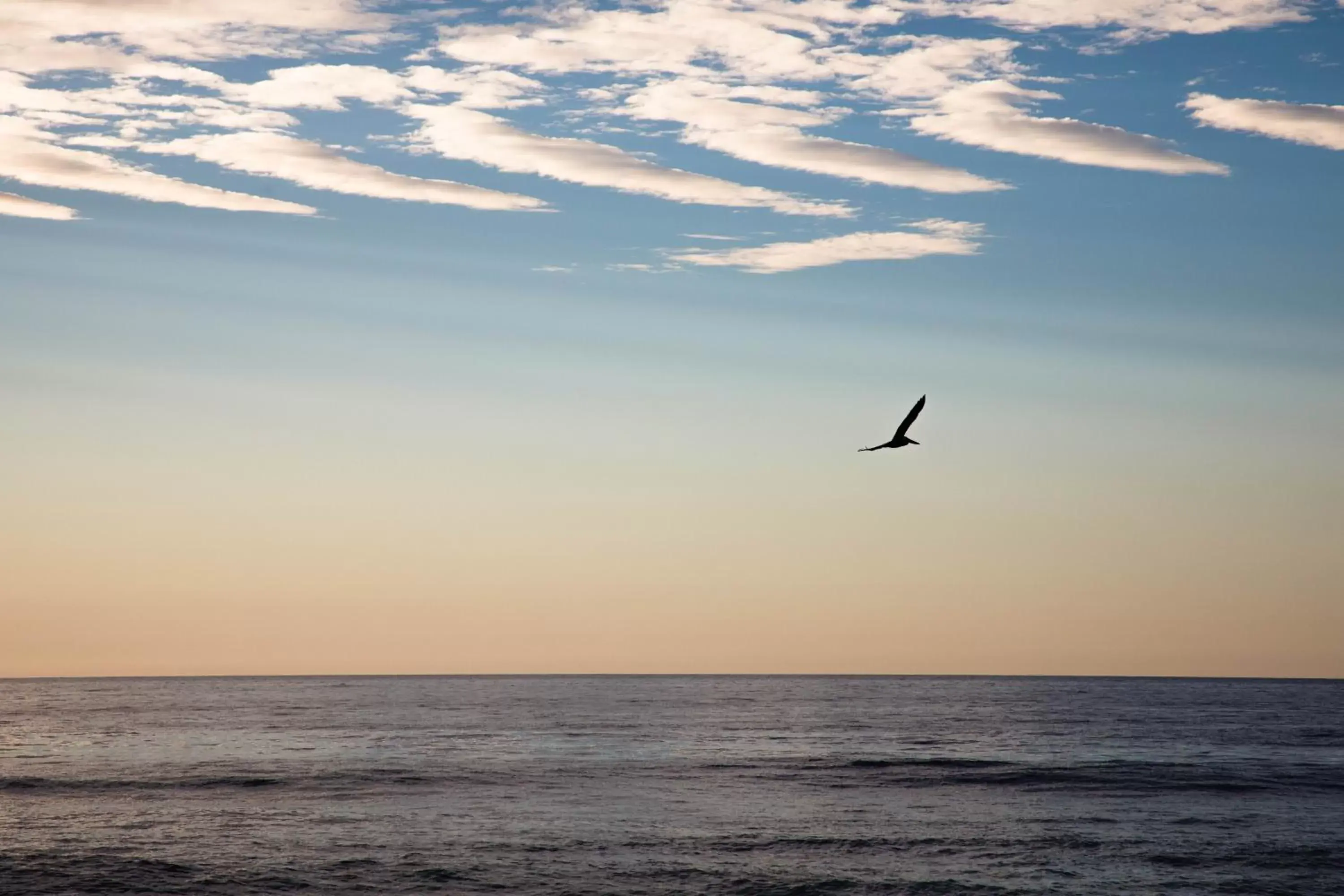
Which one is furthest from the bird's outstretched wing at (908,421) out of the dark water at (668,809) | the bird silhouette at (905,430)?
the dark water at (668,809)

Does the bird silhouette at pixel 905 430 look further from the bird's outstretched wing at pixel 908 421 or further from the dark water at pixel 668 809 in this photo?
the dark water at pixel 668 809

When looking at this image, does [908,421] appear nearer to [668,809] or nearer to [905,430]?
[905,430]

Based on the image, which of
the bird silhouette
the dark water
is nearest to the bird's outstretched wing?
the bird silhouette

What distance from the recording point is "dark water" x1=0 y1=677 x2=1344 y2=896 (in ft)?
105

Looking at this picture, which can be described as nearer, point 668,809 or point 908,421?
point 908,421

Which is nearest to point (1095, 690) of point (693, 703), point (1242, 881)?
point (693, 703)

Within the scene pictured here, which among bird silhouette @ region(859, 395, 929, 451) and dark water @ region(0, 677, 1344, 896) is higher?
bird silhouette @ region(859, 395, 929, 451)

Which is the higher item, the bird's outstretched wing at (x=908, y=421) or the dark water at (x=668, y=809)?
the bird's outstretched wing at (x=908, y=421)

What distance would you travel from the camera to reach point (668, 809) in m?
42.8

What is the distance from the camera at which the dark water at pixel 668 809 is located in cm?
3189

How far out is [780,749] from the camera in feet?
219

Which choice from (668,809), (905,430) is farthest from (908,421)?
(668,809)

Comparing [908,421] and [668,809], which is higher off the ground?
[908,421]

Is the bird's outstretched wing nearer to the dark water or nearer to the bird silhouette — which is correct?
the bird silhouette
